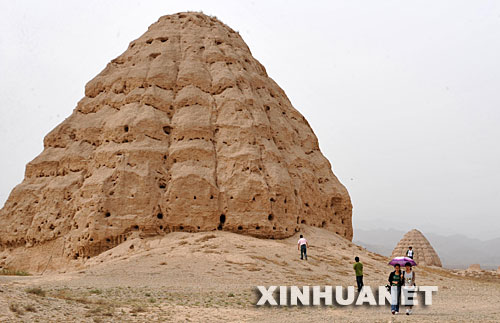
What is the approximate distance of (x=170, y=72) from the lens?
24.7 metres

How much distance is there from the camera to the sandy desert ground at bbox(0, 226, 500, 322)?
31.9 ft

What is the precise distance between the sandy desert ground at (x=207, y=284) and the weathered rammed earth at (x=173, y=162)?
4.16ft

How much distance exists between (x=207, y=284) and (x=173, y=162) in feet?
27.8

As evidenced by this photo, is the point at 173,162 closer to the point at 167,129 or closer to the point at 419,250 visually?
the point at 167,129

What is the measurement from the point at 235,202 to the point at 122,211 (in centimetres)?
509

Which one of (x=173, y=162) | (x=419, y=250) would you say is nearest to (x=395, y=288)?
(x=173, y=162)

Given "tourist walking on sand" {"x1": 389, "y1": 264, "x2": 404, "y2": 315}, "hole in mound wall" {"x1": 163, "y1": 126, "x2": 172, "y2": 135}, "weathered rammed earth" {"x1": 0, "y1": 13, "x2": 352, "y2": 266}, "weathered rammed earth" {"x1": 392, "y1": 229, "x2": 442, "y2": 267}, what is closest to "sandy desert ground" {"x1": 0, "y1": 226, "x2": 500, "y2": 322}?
"tourist walking on sand" {"x1": 389, "y1": 264, "x2": 404, "y2": 315}

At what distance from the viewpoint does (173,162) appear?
22000mm

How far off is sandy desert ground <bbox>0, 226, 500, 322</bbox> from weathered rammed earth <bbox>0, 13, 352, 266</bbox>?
1.27 m

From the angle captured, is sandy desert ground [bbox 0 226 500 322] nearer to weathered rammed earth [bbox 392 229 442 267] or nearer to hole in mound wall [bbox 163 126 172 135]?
hole in mound wall [bbox 163 126 172 135]

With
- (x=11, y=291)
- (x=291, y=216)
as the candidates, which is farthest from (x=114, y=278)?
(x=291, y=216)

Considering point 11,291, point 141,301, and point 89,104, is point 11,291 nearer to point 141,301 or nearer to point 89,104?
point 141,301

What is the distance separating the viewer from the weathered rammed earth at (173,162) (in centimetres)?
2069

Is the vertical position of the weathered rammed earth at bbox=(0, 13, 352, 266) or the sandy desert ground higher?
the weathered rammed earth at bbox=(0, 13, 352, 266)
